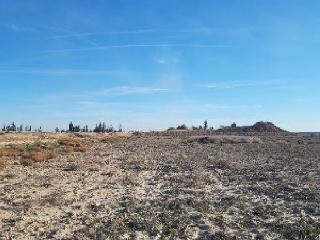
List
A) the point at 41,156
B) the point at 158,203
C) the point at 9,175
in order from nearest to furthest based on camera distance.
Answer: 1. the point at 158,203
2. the point at 9,175
3. the point at 41,156

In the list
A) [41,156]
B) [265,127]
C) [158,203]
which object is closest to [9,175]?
[41,156]

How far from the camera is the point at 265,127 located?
416 ft

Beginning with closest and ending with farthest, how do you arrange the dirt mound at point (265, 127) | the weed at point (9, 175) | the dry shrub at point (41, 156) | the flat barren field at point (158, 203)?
the flat barren field at point (158, 203) < the weed at point (9, 175) < the dry shrub at point (41, 156) < the dirt mound at point (265, 127)

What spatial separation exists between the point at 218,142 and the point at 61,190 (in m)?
46.4

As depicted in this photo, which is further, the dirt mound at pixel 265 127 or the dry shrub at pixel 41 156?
the dirt mound at pixel 265 127

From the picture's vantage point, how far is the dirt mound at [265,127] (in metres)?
124

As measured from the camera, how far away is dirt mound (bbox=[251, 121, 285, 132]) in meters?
124

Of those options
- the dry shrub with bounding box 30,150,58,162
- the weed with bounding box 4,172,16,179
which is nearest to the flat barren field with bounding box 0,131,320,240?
the weed with bounding box 4,172,16,179

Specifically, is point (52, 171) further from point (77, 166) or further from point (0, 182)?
point (0, 182)

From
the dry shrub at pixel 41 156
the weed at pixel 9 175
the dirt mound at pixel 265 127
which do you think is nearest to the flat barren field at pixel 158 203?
the weed at pixel 9 175

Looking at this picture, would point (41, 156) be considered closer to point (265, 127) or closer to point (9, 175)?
point (9, 175)

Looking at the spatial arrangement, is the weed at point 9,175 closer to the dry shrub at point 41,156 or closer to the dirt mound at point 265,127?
the dry shrub at point 41,156

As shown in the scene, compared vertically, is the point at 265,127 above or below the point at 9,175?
above

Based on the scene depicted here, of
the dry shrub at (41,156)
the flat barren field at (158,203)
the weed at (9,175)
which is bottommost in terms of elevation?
the flat barren field at (158,203)
